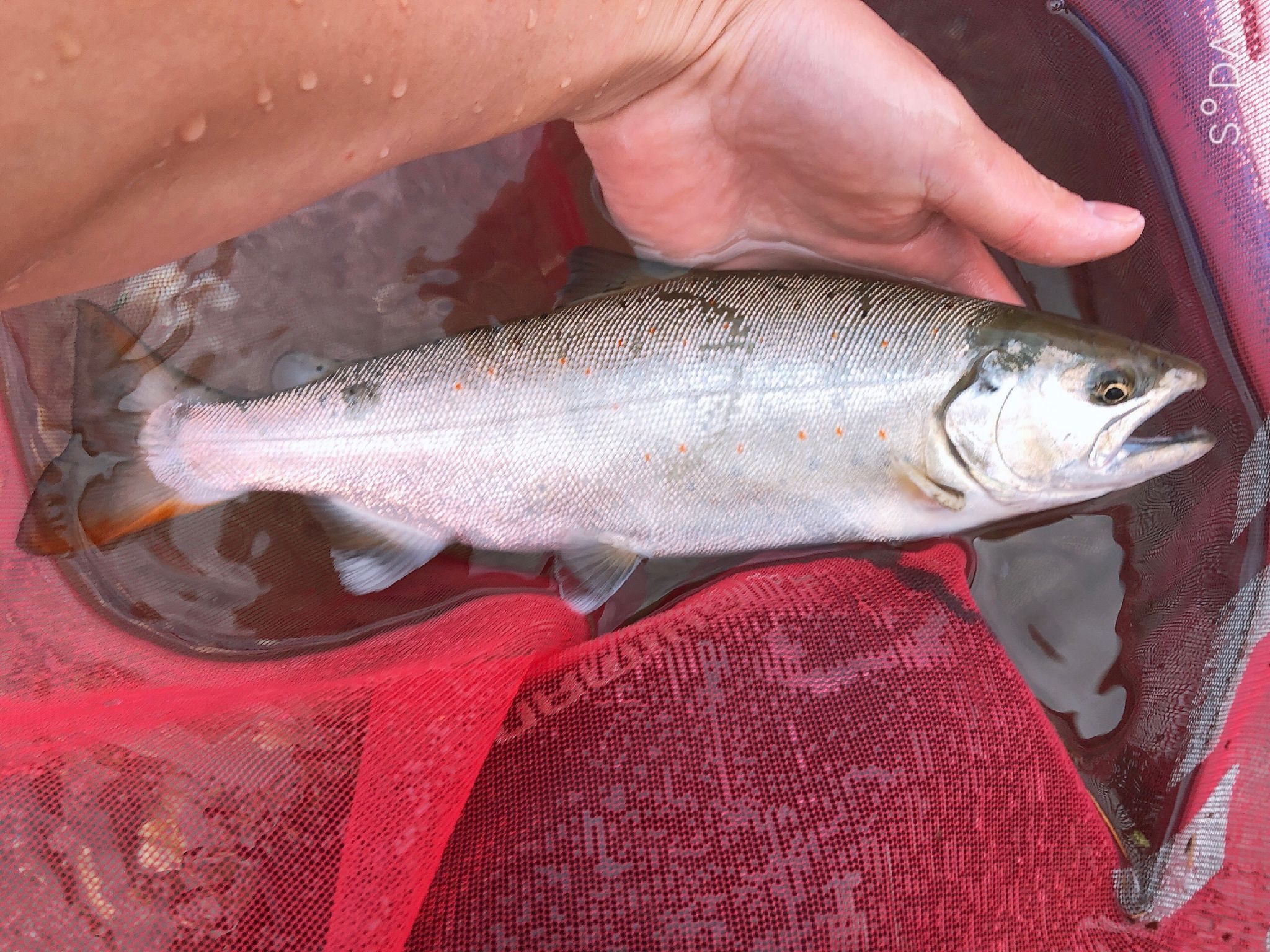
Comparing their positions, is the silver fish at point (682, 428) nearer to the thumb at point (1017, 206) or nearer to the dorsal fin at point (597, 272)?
the dorsal fin at point (597, 272)

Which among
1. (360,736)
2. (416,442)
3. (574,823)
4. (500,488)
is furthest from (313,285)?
(574,823)

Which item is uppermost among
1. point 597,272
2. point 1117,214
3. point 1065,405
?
point 1117,214

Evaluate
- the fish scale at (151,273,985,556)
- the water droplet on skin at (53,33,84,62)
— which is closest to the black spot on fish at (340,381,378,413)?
the fish scale at (151,273,985,556)

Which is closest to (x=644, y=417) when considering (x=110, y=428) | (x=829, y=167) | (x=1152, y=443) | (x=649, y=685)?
(x=649, y=685)

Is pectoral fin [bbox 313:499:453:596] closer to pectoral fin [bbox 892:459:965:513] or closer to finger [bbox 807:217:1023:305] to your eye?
pectoral fin [bbox 892:459:965:513]

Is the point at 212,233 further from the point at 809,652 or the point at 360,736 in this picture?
the point at 809,652

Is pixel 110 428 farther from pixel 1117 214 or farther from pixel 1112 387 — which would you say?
pixel 1117 214
